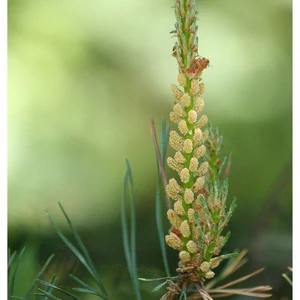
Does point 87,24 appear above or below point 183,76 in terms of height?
above

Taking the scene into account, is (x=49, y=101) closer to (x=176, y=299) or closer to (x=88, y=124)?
(x=88, y=124)

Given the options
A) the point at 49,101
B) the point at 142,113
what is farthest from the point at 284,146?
the point at 49,101

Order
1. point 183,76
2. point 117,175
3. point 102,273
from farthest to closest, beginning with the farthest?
1. point 117,175
2. point 102,273
3. point 183,76

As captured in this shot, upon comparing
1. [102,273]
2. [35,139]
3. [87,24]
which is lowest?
[102,273]

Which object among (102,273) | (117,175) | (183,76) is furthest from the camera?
(117,175)

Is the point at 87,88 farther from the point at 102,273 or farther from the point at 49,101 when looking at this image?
the point at 102,273

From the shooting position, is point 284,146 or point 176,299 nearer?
point 176,299
